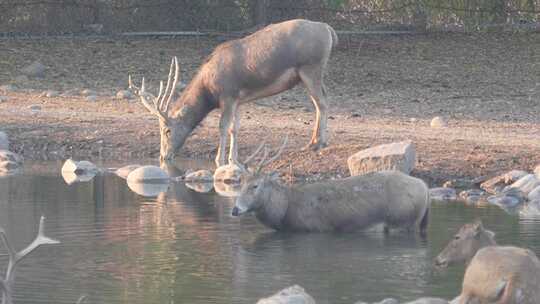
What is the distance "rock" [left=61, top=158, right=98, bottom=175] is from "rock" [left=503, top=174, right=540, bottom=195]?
4.76 meters

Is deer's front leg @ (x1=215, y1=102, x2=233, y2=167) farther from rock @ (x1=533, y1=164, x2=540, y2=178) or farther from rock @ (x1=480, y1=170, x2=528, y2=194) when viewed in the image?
rock @ (x1=533, y1=164, x2=540, y2=178)

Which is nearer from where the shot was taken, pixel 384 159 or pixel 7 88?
pixel 384 159

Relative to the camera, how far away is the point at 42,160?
56.6 ft

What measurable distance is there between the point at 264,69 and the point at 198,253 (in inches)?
200

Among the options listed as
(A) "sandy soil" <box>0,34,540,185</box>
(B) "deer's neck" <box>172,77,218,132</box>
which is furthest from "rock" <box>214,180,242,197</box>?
(B) "deer's neck" <box>172,77,218,132</box>

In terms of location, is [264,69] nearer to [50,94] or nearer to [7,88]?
[50,94]

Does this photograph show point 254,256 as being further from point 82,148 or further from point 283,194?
point 82,148

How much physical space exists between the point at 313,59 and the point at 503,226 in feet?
13.7

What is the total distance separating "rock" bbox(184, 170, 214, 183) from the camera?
1537 centimetres

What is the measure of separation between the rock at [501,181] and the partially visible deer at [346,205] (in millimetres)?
2392

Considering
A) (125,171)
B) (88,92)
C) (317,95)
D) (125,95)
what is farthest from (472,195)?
(88,92)

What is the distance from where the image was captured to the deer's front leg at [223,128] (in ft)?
51.8

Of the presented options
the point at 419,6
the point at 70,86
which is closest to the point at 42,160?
the point at 70,86

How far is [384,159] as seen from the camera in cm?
1455
